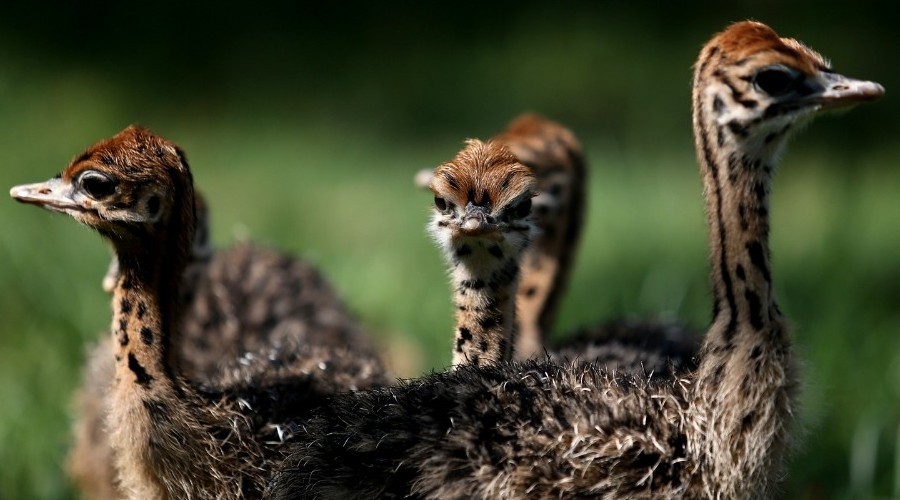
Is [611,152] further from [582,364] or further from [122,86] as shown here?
[582,364]

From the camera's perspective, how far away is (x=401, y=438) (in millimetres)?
3418

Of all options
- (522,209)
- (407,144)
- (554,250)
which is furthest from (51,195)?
(407,144)

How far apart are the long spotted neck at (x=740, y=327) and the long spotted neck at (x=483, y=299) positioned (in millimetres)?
664

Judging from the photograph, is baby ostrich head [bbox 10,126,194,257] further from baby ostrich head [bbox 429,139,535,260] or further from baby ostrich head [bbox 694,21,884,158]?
baby ostrich head [bbox 694,21,884,158]

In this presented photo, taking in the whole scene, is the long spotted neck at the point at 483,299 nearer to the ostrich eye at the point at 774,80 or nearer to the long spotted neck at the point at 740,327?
the long spotted neck at the point at 740,327

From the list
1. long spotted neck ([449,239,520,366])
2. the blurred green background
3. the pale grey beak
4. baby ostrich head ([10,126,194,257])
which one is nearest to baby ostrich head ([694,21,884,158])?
long spotted neck ([449,239,520,366])

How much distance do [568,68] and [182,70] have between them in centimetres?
361

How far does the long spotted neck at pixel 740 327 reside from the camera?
3.49 m

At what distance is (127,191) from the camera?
381 cm

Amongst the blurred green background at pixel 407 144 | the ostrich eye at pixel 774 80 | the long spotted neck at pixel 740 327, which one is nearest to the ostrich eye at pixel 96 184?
the long spotted neck at pixel 740 327

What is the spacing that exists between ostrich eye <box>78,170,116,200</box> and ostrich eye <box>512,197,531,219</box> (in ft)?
3.88

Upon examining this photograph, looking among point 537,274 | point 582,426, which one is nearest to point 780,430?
point 582,426

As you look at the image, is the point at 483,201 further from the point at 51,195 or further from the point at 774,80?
the point at 51,195

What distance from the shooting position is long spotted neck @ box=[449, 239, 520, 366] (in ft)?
13.0
